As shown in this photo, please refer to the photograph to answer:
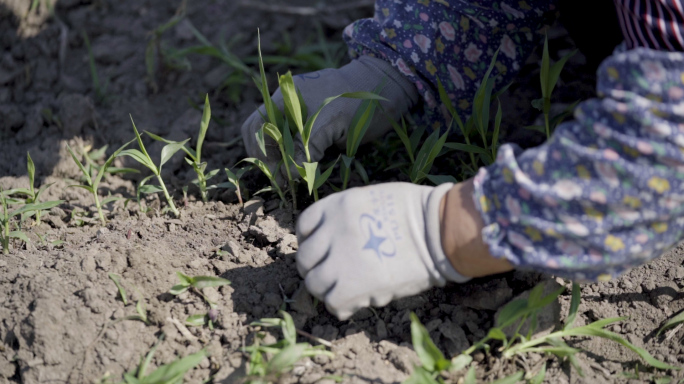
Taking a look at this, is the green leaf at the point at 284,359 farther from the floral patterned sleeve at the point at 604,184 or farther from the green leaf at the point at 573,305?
the green leaf at the point at 573,305

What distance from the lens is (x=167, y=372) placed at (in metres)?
1.17

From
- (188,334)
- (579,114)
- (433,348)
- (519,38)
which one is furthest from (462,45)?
(188,334)

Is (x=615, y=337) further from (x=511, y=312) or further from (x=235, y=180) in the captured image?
(x=235, y=180)

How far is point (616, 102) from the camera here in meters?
1.02

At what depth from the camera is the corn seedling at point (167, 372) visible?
3.83 ft

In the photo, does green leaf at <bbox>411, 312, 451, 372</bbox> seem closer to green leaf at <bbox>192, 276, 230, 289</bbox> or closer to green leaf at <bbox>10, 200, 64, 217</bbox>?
green leaf at <bbox>192, 276, 230, 289</bbox>

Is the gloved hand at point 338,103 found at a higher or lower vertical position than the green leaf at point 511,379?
higher

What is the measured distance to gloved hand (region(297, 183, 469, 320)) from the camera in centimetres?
119

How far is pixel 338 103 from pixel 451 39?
367 millimetres

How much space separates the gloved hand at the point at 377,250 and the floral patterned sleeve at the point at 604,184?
0.41ft

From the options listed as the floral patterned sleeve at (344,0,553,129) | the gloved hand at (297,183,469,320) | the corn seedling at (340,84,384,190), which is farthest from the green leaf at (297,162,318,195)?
the floral patterned sleeve at (344,0,553,129)

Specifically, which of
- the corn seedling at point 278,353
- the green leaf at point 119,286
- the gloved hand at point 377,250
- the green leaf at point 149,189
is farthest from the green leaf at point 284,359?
the green leaf at point 149,189

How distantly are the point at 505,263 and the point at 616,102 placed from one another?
0.35 meters

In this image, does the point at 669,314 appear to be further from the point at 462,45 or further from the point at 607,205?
the point at 462,45
